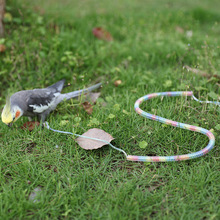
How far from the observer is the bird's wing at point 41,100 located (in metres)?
2.62

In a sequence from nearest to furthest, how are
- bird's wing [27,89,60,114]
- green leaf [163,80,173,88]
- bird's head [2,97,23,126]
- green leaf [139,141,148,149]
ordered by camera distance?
green leaf [139,141,148,149] → bird's head [2,97,23,126] → bird's wing [27,89,60,114] → green leaf [163,80,173,88]

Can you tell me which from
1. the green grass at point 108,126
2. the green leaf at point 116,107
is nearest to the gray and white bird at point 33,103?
the green grass at point 108,126

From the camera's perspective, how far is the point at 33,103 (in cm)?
262

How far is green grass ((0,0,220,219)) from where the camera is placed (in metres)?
1.84

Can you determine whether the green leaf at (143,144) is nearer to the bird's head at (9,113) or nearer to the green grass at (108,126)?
the green grass at (108,126)

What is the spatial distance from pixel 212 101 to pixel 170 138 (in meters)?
0.78

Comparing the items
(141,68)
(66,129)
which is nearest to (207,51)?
(141,68)

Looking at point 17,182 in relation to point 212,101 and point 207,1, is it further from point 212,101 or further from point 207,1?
point 207,1

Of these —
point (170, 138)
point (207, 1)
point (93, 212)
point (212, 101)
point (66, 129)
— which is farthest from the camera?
point (207, 1)

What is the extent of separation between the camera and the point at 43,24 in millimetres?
4027

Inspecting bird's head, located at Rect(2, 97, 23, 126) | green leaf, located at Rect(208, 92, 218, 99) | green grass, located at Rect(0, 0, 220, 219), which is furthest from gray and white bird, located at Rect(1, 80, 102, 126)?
green leaf, located at Rect(208, 92, 218, 99)

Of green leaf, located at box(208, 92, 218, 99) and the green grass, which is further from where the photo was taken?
green leaf, located at box(208, 92, 218, 99)

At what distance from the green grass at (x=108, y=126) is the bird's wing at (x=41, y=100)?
151 millimetres

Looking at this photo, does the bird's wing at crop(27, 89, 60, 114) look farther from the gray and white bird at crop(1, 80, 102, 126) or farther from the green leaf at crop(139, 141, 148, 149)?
the green leaf at crop(139, 141, 148, 149)
